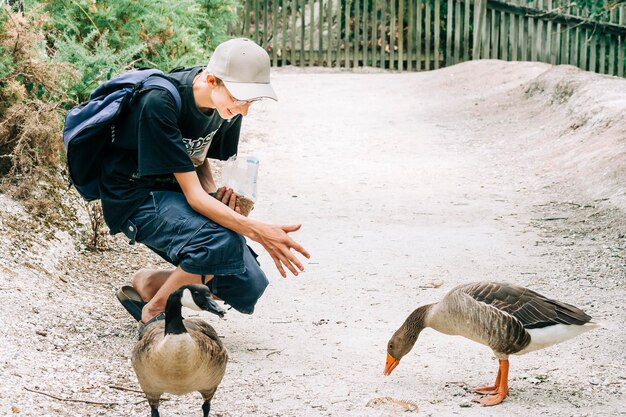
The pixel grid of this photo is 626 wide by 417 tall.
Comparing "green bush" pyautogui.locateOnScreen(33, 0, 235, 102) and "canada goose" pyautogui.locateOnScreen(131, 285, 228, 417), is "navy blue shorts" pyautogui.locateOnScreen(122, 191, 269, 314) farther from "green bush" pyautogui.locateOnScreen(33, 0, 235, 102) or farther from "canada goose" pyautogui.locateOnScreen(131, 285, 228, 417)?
"green bush" pyautogui.locateOnScreen(33, 0, 235, 102)

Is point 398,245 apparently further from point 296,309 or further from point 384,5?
point 384,5

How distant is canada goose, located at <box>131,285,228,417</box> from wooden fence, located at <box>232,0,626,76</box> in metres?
15.3

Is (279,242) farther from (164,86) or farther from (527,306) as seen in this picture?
(527,306)

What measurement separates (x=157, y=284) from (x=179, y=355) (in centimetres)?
146

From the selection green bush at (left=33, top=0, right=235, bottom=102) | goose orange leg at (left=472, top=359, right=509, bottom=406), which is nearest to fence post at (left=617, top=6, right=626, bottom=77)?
green bush at (left=33, top=0, right=235, bottom=102)

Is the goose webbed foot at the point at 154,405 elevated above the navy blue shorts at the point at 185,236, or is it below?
below

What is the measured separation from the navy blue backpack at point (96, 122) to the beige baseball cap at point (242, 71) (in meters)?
0.30

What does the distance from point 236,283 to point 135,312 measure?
0.65 meters

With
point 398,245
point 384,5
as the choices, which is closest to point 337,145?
point 398,245

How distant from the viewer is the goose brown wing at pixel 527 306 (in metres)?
4.64

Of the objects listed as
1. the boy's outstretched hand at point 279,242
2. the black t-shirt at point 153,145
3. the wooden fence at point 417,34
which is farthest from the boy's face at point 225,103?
the wooden fence at point 417,34

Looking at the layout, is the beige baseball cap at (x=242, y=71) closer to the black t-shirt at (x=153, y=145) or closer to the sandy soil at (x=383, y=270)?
the black t-shirt at (x=153, y=145)

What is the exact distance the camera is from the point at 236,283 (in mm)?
4961

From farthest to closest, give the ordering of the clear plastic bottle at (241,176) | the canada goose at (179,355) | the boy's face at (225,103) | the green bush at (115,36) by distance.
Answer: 1. the green bush at (115,36)
2. the clear plastic bottle at (241,176)
3. the boy's face at (225,103)
4. the canada goose at (179,355)
